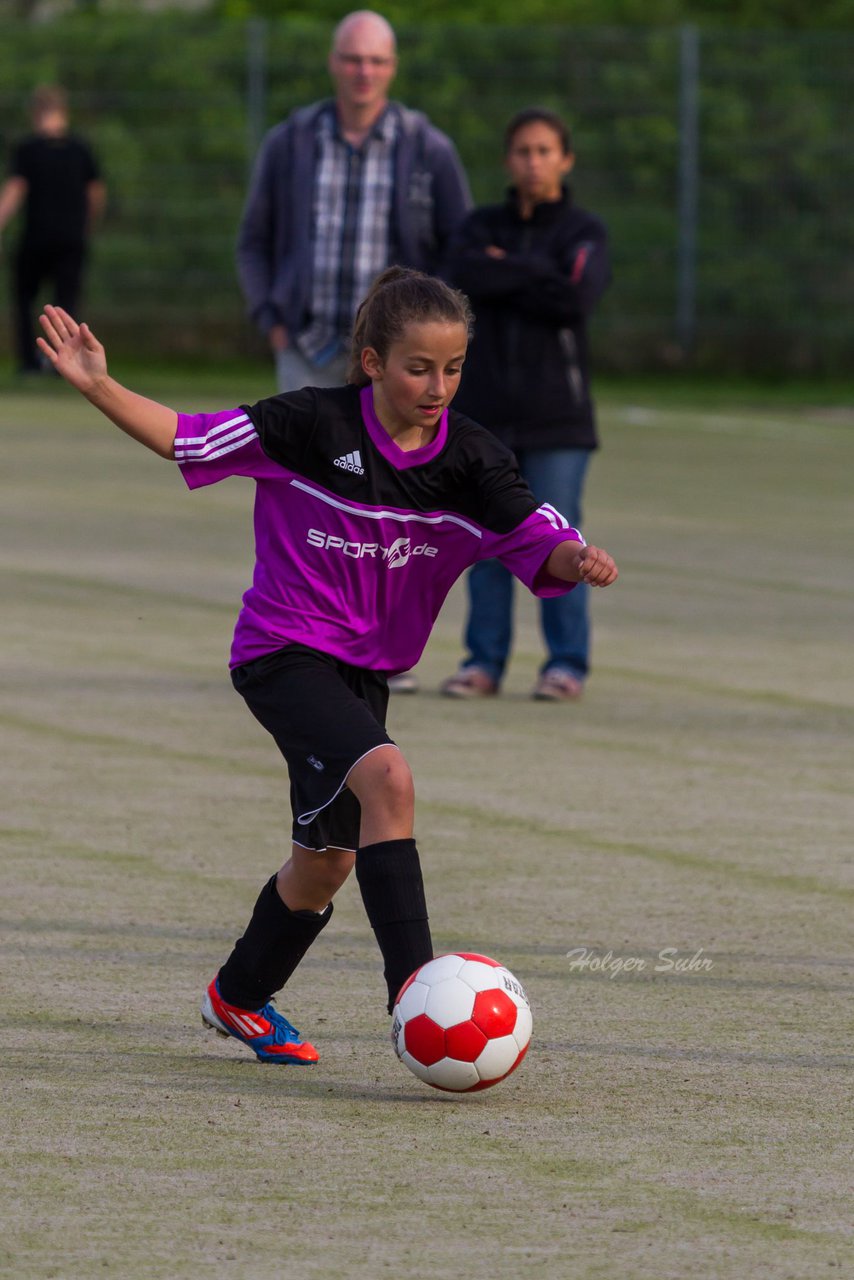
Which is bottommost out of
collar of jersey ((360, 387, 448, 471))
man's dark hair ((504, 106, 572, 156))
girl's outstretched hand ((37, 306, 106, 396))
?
collar of jersey ((360, 387, 448, 471))

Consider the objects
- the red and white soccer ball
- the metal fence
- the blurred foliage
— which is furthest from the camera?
the blurred foliage

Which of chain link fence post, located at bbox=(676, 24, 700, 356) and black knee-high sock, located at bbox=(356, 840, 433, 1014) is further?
chain link fence post, located at bbox=(676, 24, 700, 356)

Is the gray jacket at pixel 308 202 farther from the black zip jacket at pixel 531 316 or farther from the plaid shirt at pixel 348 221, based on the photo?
the black zip jacket at pixel 531 316

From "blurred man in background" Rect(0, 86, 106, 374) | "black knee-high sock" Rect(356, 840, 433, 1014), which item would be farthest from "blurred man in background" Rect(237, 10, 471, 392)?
"blurred man in background" Rect(0, 86, 106, 374)

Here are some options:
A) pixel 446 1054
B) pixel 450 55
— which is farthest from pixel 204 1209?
pixel 450 55

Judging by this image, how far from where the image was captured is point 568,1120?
13.9 feet

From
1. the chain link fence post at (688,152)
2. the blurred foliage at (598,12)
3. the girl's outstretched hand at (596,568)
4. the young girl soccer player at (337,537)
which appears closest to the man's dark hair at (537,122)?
the young girl soccer player at (337,537)

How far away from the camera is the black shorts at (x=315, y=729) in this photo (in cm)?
443

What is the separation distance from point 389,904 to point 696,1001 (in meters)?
0.94

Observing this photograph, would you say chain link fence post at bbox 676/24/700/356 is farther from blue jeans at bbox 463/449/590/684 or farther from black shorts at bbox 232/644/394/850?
black shorts at bbox 232/644/394/850

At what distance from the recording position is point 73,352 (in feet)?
15.3

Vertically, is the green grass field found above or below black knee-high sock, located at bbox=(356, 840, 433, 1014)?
below

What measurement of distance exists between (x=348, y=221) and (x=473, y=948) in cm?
401

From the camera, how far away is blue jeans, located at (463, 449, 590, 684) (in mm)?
8461
